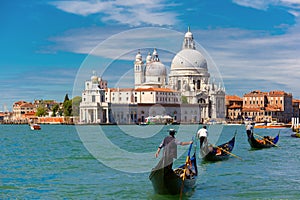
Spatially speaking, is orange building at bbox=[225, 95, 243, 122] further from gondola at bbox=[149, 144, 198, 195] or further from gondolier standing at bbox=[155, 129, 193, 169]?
gondolier standing at bbox=[155, 129, 193, 169]

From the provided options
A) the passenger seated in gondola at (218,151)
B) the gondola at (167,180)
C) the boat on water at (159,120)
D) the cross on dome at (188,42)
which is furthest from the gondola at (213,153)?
the cross on dome at (188,42)

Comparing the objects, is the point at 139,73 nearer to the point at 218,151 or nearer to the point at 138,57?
the point at 138,57

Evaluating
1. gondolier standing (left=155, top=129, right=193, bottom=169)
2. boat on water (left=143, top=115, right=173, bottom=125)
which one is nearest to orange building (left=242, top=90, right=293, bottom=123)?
boat on water (left=143, top=115, right=173, bottom=125)

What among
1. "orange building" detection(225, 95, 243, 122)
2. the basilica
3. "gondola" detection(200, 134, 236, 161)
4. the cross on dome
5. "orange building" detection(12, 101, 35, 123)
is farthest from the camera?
"orange building" detection(12, 101, 35, 123)

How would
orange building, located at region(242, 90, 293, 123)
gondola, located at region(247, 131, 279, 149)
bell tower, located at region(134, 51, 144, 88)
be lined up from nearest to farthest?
gondola, located at region(247, 131, 279, 149) < bell tower, located at region(134, 51, 144, 88) < orange building, located at region(242, 90, 293, 123)

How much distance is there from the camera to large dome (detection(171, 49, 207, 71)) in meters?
64.2

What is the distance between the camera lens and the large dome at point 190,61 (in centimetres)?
6425

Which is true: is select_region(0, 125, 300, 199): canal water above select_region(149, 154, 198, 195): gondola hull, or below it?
below

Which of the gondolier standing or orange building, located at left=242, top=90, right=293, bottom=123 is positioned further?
orange building, located at left=242, top=90, right=293, bottom=123

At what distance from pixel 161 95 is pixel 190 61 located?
28.5ft

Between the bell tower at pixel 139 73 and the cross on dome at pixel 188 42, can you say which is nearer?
the bell tower at pixel 139 73

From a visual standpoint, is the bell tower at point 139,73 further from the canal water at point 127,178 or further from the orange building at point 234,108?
the canal water at point 127,178

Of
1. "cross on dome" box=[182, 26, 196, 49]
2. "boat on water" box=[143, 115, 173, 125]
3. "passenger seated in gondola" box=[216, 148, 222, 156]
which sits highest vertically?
"cross on dome" box=[182, 26, 196, 49]

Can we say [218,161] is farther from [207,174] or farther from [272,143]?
[272,143]
